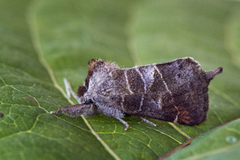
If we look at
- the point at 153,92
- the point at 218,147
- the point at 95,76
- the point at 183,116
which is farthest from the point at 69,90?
the point at 218,147

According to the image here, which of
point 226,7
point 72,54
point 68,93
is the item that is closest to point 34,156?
point 68,93

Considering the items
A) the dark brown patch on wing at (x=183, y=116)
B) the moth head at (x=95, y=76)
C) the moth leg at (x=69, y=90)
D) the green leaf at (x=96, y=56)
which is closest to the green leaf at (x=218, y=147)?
the green leaf at (x=96, y=56)

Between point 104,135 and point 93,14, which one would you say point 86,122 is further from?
point 93,14

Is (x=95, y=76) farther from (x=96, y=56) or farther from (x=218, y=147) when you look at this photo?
(x=218, y=147)

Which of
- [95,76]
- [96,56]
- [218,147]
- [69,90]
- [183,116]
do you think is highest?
[96,56]

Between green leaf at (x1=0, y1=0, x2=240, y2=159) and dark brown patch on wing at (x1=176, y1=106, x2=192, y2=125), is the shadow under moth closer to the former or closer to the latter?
dark brown patch on wing at (x1=176, y1=106, x2=192, y2=125)
